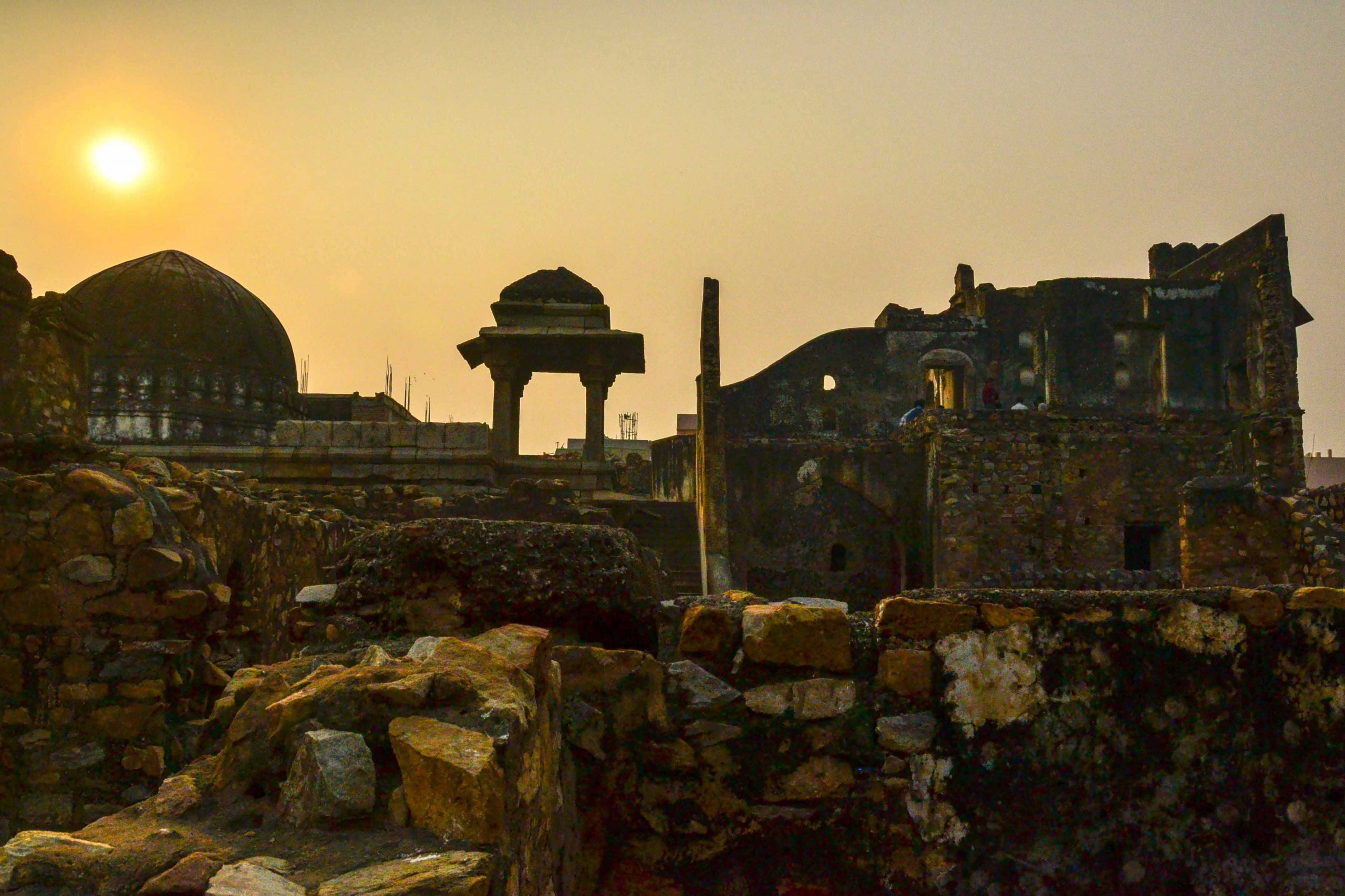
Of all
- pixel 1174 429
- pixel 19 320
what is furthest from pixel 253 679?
pixel 1174 429

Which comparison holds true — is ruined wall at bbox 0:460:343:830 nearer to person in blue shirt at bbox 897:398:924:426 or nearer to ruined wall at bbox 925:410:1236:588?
ruined wall at bbox 925:410:1236:588

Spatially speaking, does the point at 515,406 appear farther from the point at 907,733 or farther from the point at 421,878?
the point at 421,878

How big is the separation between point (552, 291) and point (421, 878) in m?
14.4

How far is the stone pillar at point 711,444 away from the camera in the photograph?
685 inches

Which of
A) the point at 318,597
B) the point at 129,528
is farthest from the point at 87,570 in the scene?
the point at 318,597

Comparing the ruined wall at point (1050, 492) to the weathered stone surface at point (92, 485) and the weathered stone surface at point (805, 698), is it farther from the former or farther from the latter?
the weathered stone surface at point (805, 698)

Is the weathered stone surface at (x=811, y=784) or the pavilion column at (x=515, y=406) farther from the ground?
the pavilion column at (x=515, y=406)

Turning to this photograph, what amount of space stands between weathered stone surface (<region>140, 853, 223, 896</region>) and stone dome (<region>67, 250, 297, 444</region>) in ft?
52.9

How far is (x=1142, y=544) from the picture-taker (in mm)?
18156

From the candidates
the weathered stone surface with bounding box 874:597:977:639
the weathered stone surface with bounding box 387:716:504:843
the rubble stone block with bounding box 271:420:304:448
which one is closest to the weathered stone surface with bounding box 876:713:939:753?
the weathered stone surface with bounding box 874:597:977:639

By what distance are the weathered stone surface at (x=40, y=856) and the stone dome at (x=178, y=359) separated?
15.9 metres

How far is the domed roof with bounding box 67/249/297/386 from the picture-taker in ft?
55.8

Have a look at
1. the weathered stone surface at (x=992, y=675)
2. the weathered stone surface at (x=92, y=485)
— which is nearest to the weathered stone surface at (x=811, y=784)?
the weathered stone surface at (x=992, y=675)

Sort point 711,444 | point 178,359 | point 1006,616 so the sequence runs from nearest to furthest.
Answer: point 1006,616 → point 178,359 → point 711,444
